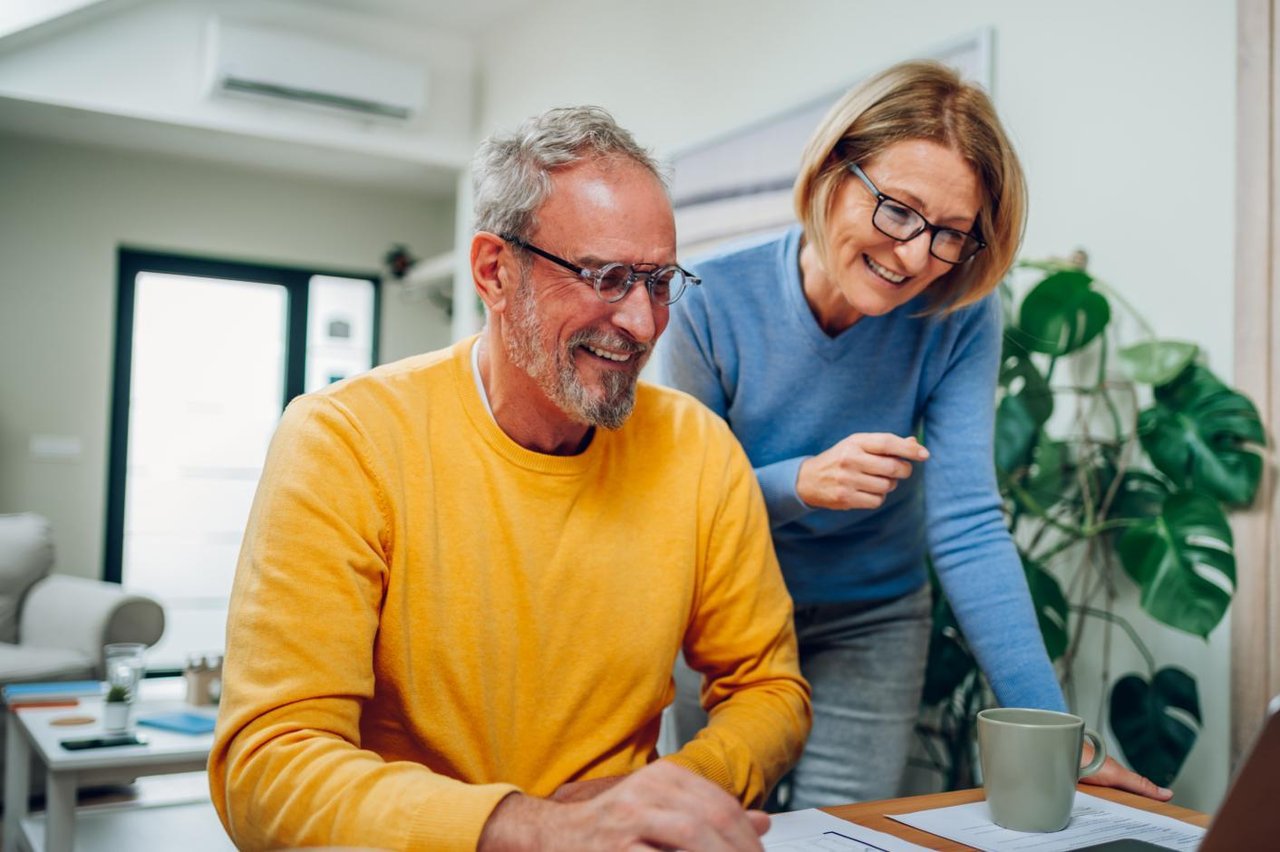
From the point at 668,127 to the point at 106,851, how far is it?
3.09 meters

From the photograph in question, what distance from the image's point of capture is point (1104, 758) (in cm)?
106

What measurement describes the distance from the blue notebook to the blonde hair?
2.08 metres

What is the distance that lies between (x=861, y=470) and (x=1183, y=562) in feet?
3.95

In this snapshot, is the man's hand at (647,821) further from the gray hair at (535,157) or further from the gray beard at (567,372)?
the gray hair at (535,157)

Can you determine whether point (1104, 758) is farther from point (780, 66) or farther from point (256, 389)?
point (256, 389)

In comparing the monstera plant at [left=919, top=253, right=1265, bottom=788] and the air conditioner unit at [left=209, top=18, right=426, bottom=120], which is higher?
the air conditioner unit at [left=209, top=18, right=426, bottom=120]

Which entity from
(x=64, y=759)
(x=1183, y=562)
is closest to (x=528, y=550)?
(x=1183, y=562)

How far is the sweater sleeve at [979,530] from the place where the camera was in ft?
4.14

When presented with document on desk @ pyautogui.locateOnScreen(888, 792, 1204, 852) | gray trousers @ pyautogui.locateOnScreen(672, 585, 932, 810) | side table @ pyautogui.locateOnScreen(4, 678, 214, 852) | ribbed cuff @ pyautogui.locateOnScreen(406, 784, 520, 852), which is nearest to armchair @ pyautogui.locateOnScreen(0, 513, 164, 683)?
side table @ pyautogui.locateOnScreen(4, 678, 214, 852)

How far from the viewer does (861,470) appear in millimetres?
1229

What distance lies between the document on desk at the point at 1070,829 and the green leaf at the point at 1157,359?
151 cm

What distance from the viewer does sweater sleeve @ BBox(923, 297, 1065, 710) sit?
1.26 meters

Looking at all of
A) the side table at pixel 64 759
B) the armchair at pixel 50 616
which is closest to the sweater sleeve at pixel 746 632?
the side table at pixel 64 759

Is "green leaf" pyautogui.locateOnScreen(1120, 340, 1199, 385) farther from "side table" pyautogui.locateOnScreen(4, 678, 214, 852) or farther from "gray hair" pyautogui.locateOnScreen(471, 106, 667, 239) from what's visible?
"side table" pyautogui.locateOnScreen(4, 678, 214, 852)
